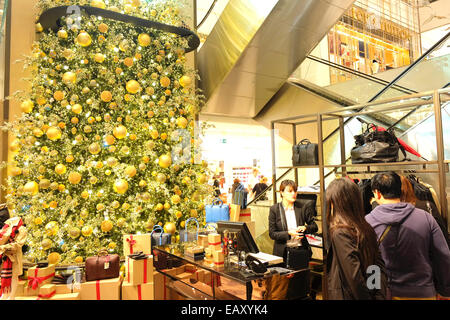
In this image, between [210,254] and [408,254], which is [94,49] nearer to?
[210,254]

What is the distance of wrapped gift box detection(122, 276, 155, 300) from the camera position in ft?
9.78

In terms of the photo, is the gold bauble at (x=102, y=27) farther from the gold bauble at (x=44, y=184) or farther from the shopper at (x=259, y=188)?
the shopper at (x=259, y=188)

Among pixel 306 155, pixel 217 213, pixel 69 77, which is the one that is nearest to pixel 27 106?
pixel 69 77

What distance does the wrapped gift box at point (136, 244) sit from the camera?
336 centimetres

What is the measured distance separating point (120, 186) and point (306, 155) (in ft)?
7.81

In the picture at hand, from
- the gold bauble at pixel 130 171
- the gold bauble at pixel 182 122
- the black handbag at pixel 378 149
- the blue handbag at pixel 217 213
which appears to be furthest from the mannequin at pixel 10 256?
the black handbag at pixel 378 149

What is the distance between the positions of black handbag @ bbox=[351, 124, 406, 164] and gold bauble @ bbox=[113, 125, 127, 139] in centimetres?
275

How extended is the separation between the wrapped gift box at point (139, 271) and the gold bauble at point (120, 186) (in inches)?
37.3

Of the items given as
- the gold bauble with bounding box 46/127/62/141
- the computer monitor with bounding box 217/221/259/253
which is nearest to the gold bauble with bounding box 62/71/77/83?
the gold bauble with bounding box 46/127/62/141

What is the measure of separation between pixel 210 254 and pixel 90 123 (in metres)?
2.45

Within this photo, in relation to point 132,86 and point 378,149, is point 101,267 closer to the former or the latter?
point 132,86

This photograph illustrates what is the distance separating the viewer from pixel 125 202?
13.0 ft

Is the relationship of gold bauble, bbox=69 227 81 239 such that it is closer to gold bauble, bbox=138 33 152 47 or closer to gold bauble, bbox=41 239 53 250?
gold bauble, bbox=41 239 53 250
